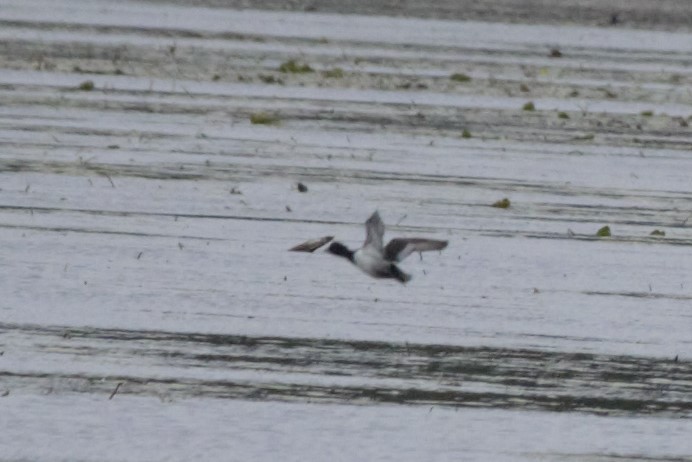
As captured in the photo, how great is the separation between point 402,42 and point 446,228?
9468 mm

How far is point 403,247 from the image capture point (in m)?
6.55

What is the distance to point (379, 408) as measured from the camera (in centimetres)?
462

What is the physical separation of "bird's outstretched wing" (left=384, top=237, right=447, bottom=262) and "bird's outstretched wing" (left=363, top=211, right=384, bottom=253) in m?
0.05

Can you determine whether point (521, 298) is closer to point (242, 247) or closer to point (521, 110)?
point (242, 247)

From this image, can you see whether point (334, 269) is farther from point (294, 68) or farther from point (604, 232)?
point (294, 68)

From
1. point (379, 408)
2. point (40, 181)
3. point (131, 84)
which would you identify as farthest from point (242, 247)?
point (131, 84)

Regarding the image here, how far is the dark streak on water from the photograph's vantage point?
4.73 meters

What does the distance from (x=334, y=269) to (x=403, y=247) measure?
0.29 metres

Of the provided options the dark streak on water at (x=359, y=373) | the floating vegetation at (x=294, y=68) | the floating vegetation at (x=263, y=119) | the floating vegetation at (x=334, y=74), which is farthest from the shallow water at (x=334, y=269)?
the floating vegetation at (x=294, y=68)

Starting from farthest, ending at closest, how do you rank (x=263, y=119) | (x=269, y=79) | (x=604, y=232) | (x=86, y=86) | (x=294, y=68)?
(x=294, y=68)
(x=269, y=79)
(x=86, y=86)
(x=263, y=119)
(x=604, y=232)

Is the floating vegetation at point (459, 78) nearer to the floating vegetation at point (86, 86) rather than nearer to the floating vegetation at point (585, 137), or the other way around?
the floating vegetation at point (585, 137)

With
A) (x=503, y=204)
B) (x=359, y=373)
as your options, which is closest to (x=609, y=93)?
(x=503, y=204)

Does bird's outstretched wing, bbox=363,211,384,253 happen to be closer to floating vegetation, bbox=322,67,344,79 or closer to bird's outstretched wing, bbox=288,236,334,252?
bird's outstretched wing, bbox=288,236,334,252

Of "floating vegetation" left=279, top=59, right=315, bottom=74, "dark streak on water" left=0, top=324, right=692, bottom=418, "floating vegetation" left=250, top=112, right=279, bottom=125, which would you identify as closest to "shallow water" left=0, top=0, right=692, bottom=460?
"dark streak on water" left=0, top=324, right=692, bottom=418
